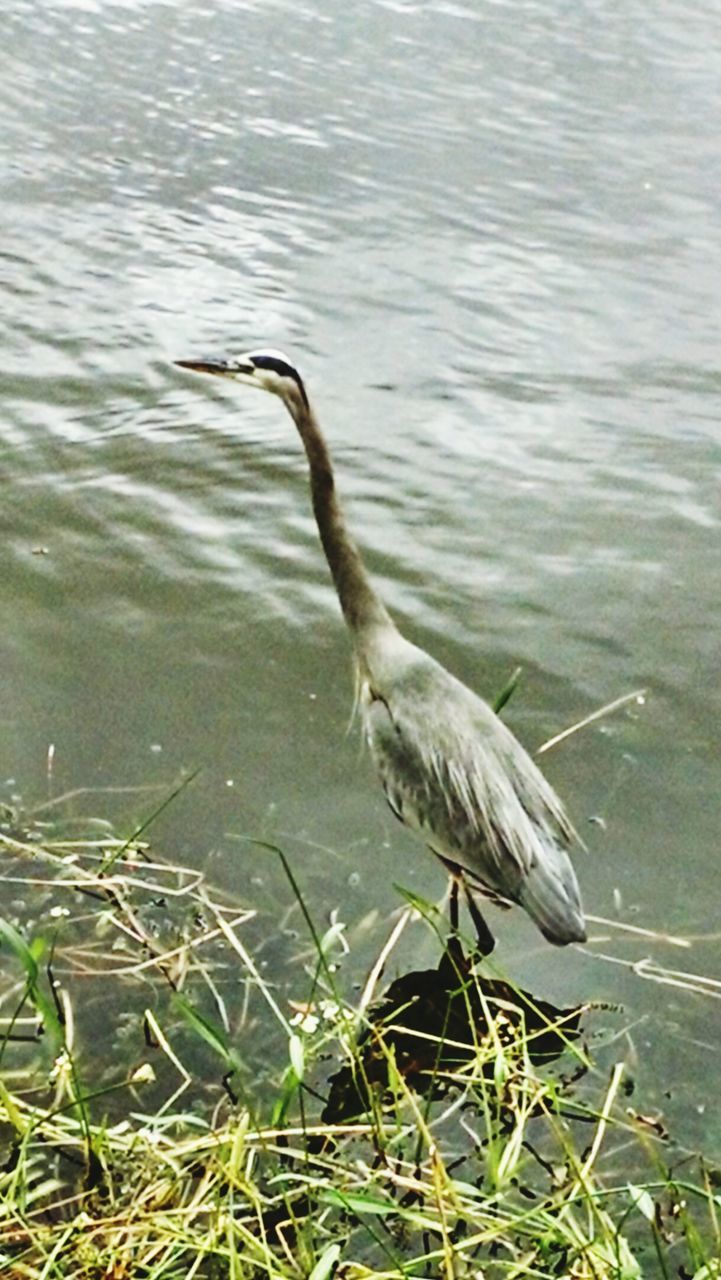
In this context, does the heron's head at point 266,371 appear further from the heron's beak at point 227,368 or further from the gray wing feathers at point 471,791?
the gray wing feathers at point 471,791

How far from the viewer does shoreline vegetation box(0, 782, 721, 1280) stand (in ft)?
8.23

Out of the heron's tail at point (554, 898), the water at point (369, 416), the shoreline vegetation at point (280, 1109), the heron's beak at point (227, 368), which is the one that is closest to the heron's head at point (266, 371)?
the heron's beak at point (227, 368)

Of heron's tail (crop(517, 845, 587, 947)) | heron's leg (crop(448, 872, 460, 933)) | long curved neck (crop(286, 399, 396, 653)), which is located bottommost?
heron's leg (crop(448, 872, 460, 933))

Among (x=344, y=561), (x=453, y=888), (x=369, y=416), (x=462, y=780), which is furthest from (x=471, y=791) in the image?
(x=369, y=416)

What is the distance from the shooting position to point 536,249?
6.41 m

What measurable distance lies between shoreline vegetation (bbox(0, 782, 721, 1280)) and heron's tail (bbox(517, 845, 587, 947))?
0.18m

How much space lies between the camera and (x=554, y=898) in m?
3.31

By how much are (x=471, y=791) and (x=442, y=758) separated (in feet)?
0.34

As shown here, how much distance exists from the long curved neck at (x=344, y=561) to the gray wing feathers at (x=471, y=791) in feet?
0.56

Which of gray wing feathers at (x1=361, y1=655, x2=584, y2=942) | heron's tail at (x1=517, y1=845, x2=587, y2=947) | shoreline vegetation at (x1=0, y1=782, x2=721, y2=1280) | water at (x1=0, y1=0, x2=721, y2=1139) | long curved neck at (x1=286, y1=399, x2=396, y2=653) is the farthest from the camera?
water at (x1=0, y1=0, x2=721, y2=1139)

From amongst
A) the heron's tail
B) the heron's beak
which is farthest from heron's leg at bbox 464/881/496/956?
the heron's beak

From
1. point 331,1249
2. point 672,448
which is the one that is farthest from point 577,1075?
point 672,448

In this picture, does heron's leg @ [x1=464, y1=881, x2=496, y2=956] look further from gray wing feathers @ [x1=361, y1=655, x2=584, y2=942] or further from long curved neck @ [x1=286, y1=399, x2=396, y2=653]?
long curved neck @ [x1=286, y1=399, x2=396, y2=653]

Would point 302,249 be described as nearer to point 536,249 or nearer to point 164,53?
point 536,249
